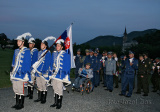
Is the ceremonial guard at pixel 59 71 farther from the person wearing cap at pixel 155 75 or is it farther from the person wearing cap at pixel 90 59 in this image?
the person wearing cap at pixel 155 75

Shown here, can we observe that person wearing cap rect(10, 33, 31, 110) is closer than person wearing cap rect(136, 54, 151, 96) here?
Yes

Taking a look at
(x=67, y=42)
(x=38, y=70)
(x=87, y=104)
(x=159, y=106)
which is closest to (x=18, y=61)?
(x=38, y=70)

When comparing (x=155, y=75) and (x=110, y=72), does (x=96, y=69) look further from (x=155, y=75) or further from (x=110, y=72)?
(x=155, y=75)

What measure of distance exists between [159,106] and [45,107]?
4.15m

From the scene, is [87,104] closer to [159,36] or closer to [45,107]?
[45,107]

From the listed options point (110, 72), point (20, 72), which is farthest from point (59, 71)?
point (110, 72)

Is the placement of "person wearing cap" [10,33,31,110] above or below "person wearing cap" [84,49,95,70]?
below

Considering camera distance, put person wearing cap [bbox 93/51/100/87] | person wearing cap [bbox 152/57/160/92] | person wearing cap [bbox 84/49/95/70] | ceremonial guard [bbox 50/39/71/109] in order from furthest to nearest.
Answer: person wearing cap [bbox 93/51/100/87], person wearing cap [bbox 84/49/95/70], person wearing cap [bbox 152/57/160/92], ceremonial guard [bbox 50/39/71/109]

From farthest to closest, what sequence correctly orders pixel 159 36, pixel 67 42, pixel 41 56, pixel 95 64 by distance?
pixel 159 36 < pixel 95 64 < pixel 67 42 < pixel 41 56

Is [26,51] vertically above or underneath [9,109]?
above

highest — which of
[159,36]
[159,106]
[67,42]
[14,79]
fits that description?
[159,36]

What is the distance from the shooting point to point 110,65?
959 centimetres

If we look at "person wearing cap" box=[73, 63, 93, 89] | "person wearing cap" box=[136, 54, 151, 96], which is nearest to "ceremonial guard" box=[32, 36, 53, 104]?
"person wearing cap" box=[73, 63, 93, 89]

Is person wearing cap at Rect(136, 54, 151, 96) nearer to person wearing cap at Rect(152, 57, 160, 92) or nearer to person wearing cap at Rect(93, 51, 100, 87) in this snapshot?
person wearing cap at Rect(152, 57, 160, 92)
